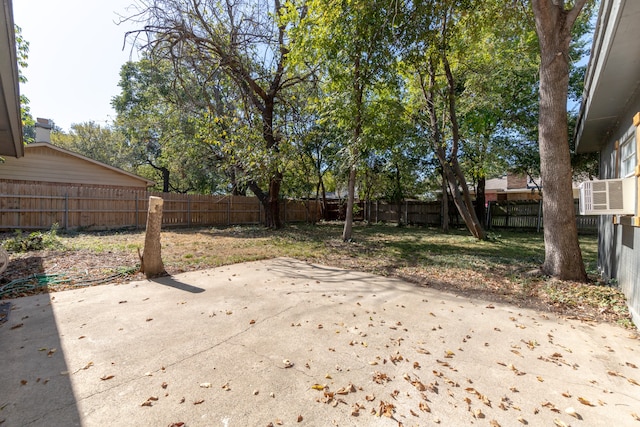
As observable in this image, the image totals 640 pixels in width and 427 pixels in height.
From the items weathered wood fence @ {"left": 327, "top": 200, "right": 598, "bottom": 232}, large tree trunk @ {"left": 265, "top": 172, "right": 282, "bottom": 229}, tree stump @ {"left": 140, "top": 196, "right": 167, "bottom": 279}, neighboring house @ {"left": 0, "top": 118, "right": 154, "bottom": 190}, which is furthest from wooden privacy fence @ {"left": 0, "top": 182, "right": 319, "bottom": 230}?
tree stump @ {"left": 140, "top": 196, "right": 167, "bottom": 279}

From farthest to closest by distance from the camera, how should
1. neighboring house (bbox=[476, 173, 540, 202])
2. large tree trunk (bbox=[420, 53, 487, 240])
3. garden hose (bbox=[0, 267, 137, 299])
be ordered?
neighboring house (bbox=[476, 173, 540, 202]) < large tree trunk (bbox=[420, 53, 487, 240]) < garden hose (bbox=[0, 267, 137, 299])

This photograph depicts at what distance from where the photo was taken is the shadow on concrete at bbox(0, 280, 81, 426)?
178 cm

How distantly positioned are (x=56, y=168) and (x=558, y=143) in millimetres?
17173

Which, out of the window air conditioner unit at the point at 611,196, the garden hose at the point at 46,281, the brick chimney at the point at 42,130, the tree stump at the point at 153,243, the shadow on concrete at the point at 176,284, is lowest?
the shadow on concrete at the point at 176,284

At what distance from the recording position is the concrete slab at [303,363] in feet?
6.16

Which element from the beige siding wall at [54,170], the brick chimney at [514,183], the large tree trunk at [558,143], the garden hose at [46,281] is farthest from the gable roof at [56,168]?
the brick chimney at [514,183]

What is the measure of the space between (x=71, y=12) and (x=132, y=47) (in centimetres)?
182

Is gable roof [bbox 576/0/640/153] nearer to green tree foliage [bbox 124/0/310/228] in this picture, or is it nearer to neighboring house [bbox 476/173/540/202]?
green tree foliage [bbox 124/0/310/228]

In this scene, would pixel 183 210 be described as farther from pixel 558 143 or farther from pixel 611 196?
pixel 611 196

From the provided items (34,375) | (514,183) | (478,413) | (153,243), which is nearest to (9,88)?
(153,243)

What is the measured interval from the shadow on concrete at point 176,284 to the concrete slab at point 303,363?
0.29 meters

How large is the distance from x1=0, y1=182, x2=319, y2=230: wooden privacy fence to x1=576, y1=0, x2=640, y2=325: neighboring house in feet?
45.7

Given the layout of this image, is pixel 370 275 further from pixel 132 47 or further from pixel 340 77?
pixel 132 47

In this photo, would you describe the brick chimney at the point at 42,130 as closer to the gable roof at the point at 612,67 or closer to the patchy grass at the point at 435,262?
the patchy grass at the point at 435,262
